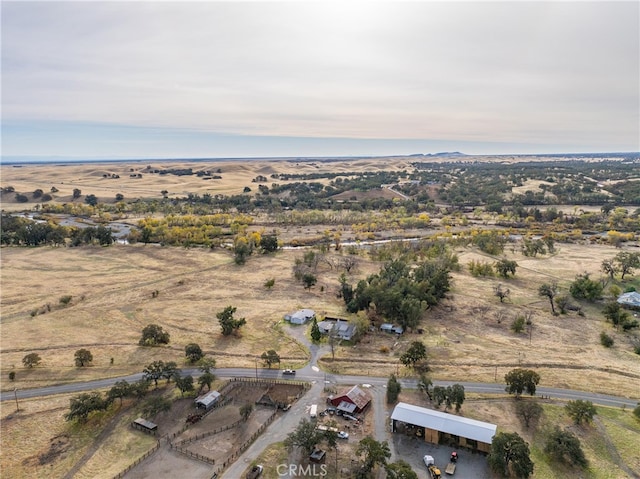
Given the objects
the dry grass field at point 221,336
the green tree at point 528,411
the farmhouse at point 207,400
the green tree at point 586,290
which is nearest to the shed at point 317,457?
the dry grass field at point 221,336

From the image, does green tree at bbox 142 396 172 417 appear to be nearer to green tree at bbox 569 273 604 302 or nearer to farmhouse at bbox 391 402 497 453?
farmhouse at bbox 391 402 497 453

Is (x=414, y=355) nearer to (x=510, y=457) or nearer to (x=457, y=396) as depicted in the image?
(x=457, y=396)

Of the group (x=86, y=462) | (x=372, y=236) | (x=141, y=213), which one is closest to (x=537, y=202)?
(x=372, y=236)

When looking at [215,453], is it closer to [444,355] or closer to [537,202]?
[444,355]

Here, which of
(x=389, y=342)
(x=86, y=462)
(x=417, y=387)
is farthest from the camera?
(x=389, y=342)

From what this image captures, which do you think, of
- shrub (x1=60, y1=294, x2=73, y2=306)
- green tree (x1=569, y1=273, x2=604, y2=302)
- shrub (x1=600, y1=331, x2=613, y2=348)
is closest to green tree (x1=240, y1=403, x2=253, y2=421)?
shrub (x1=60, y1=294, x2=73, y2=306)

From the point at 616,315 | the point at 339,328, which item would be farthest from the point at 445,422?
the point at 616,315

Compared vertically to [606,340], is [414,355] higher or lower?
higher
